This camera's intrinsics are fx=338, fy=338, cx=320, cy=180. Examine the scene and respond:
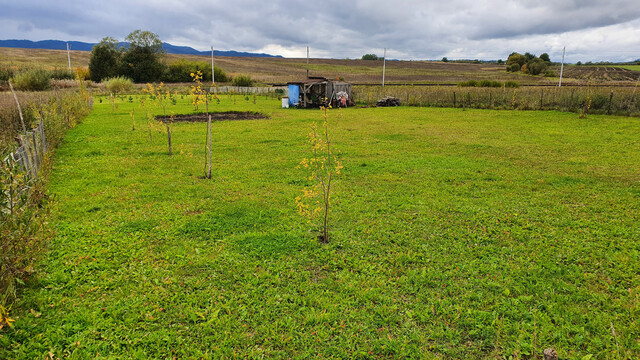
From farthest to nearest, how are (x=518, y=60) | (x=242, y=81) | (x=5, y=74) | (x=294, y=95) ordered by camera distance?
1. (x=518, y=60)
2. (x=242, y=81)
3. (x=5, y=74)
4. (x=294, y=95)

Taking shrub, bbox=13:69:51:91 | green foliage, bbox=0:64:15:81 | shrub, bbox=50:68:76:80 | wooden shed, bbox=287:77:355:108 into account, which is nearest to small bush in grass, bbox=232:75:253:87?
shrub, bbox=50:68:76:80

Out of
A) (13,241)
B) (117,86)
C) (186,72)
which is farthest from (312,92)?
(186,72)

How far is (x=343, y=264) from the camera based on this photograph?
14.8 ft

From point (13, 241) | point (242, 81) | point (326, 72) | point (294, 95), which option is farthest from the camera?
point (326, 72)

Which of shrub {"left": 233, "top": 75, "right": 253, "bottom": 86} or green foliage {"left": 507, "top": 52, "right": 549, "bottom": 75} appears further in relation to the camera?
green foliage {"left": 507, "top": 52, "right": 549, "bottom": 75}

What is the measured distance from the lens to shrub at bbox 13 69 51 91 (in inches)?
994

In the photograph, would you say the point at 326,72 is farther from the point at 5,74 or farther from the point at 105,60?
the point at 5,74

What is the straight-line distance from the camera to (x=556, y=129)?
1444cm

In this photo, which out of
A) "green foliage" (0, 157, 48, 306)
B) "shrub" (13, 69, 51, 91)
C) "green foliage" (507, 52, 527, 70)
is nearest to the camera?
"green foliage" (0, 157, 48, 306)

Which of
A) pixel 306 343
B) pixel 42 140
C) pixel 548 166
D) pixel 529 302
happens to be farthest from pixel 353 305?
pixel 42 140

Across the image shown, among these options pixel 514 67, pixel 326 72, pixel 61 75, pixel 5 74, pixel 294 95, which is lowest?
pixel 294 95

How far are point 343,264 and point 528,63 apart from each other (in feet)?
237

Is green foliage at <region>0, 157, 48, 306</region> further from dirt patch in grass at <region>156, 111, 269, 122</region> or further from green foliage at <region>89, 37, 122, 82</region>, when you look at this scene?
Answer: green foliage at <region>89, 37, 122, 82</region>

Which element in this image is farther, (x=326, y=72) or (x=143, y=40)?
(x=326, y=72)
